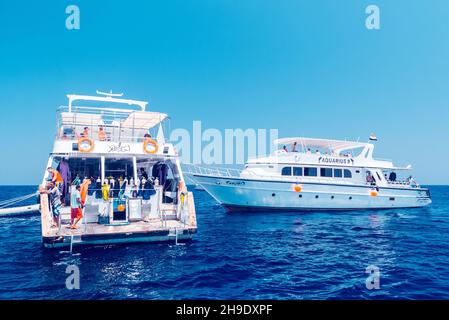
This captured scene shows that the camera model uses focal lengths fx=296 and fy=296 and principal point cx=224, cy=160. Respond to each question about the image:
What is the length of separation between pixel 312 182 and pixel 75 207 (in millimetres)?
18237

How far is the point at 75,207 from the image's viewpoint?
440 inches

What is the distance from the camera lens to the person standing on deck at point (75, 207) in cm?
1114

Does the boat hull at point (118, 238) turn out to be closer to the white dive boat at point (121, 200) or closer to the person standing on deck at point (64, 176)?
the white dive boat at point (121, 200)

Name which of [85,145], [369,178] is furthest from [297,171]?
[85,145]

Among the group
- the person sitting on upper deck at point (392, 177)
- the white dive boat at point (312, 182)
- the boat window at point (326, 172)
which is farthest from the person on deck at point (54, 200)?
the person sitting on upper deck at point (392, 177)

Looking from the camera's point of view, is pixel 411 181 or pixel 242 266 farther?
pixel 411 181

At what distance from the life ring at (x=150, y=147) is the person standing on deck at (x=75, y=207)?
3787mm

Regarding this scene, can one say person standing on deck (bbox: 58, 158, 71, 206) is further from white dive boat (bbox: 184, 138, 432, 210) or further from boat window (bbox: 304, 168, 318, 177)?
boat window (bbox: 304, 168, 318, 177)

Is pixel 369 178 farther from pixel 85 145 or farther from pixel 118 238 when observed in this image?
pixel 85 145

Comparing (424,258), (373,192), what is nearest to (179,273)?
(424,258)

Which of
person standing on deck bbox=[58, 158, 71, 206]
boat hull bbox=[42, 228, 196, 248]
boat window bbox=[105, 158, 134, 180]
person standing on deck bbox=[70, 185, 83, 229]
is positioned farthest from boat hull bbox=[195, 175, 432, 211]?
person standing on deck bbox=[70, 185, 83, 229]

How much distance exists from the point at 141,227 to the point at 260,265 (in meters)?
4.87
